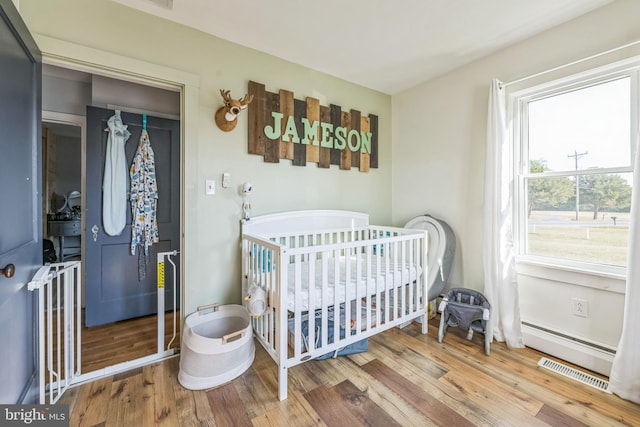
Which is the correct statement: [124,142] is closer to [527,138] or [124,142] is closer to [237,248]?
[237,248]

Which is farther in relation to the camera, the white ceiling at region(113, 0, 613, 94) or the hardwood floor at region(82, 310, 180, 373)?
the hardwood floor at region(82, 310, 180, 373)

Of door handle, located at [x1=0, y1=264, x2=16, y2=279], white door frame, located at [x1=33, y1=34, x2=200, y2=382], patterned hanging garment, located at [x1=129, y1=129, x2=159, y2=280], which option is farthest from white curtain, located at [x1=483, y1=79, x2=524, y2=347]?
patterned hanging garment, located at [x1=129, y1=129, x2=159, y2=280]

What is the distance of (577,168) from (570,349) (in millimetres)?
1284

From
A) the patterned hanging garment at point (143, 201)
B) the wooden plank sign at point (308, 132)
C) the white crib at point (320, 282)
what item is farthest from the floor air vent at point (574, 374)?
the patterned hanging garment at point (143, 201)

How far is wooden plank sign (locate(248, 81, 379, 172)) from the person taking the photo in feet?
7.21

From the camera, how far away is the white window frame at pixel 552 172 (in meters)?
1.67

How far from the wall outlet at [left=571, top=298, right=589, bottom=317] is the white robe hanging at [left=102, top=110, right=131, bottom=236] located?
3671 mm

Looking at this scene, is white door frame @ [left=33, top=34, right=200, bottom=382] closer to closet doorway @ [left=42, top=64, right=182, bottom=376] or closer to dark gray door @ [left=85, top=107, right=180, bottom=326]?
closet doorway @ [left=42, top=64, right=182, bottom=376]

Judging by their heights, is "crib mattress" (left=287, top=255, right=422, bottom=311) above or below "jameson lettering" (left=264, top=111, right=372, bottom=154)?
below

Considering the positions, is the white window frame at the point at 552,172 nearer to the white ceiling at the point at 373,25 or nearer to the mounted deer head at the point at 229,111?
the white ceiling at the point at 373,25

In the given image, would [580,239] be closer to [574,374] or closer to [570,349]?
→ [570,349]

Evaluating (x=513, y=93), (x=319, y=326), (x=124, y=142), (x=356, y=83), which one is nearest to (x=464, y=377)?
(x=319, y=326)

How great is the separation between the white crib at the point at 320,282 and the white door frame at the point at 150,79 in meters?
0.48

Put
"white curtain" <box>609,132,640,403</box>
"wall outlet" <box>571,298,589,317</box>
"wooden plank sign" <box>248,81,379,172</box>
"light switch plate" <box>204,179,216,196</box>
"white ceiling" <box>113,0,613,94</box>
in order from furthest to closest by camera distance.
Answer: "wooden plank sign" <box>248,81,379,172</box> < "light switch plate" <box>204,179,216,196</box> < "wall outlet" <box>571,298,589,317</box> < "white ceiling" <box>113,0,613,94</box> < "white curtain" <box>609,132,640,403</box>
